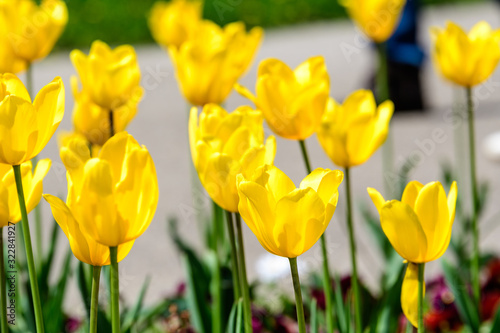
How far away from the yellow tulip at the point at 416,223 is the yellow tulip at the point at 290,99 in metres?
0.33

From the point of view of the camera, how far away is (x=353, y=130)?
1375mm

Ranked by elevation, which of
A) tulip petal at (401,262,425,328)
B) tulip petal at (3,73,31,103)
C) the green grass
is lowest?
tulip petal at (401,262,425,328)

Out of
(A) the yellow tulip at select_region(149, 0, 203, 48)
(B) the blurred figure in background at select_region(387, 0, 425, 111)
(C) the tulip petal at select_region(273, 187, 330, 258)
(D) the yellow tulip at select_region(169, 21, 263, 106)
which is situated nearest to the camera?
(C) the tulip petal at select_region(273, 187, 330, 258)

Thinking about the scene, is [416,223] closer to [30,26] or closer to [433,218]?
[433,218]

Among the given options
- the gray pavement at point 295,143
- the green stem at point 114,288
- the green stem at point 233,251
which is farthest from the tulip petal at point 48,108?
the gray pavement at point 295,143

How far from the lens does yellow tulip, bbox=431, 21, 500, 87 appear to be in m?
1.75

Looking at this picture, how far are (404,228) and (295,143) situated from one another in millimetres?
4132

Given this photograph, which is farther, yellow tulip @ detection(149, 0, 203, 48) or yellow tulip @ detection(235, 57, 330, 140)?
yellow tulip @ detection(149, 0, 203, 48)

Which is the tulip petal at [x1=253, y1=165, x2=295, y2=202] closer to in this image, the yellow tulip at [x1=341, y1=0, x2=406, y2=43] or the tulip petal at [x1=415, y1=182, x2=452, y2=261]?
the tulip petal at [x1=415, y1=182, x2=452, y2=261]

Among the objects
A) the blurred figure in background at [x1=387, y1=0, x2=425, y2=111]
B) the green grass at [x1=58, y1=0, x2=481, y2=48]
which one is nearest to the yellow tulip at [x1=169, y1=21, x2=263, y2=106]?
the blurred figure in background at [x1=387, y1=0, x2=425, y2=111]

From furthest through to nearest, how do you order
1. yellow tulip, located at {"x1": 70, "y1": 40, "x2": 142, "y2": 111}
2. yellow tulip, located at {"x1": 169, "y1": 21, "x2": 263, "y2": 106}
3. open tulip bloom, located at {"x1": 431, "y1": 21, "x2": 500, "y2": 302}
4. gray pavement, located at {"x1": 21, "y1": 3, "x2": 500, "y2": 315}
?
gray pavement, located at {"x1": 21, "y1": 3, "x2": 500, "y2": 315} → open tulip bloom, located at {"x1": 431, "y1": 21, "x2": 500, "y2": 302} → yellow tulip, located at {"x1": 169, "y1": 21, "x2": 263, "y2": 106} → yellow tulip, located at {"x1": 70, "y1": 40, "x2": 142, "y2": 111}

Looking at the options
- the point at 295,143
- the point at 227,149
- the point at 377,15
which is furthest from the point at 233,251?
the point at 295,143

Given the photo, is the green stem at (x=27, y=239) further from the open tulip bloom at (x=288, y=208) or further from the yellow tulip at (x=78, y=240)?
the open tulip bloom at (x=288, y=208)

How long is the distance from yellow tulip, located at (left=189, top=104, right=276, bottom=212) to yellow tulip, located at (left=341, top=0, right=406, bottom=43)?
40.3 inches
